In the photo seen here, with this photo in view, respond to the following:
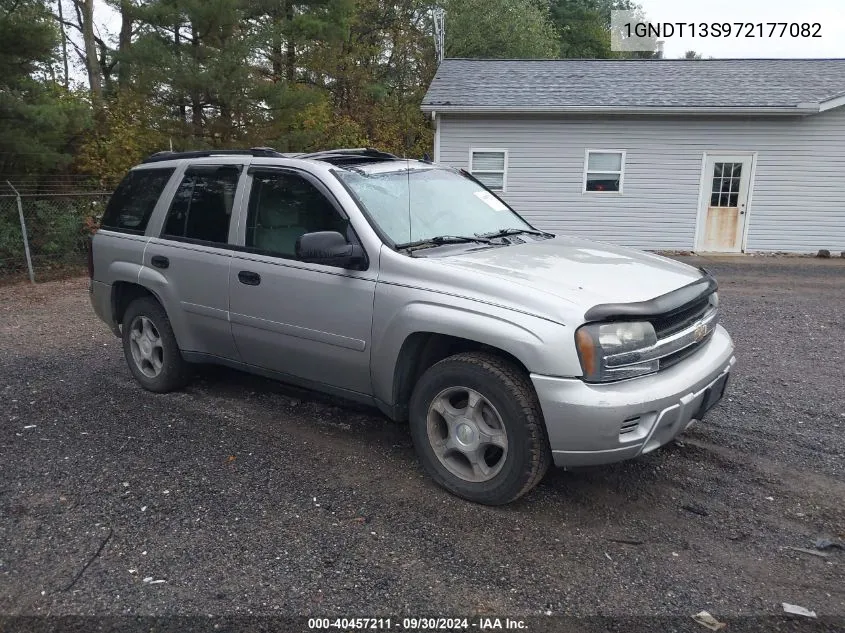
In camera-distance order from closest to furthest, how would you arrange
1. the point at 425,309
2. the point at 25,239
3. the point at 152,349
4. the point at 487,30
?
the point at 425,309
the point at 152,349
the point at 25,239
the point at 487,30

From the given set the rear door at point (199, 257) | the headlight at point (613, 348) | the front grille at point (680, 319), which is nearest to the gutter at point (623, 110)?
the rear door at point (199, 257)

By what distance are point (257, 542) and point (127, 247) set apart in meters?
3.05

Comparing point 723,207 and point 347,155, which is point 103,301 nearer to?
point 347,155

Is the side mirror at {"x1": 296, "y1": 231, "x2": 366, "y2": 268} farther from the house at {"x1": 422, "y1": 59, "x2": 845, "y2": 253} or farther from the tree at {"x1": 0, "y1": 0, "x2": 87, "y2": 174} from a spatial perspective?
the house at {"x1": 422, "y1": 59, "x2": 845, "y2": 253}

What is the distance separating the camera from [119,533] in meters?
3.40

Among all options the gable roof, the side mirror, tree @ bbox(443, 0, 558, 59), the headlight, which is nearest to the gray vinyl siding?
the gable roof

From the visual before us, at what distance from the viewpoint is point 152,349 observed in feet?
17.7

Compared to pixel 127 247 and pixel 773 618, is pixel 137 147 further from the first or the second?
pixel 773 618

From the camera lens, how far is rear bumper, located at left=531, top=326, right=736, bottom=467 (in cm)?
319

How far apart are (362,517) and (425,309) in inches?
45.0

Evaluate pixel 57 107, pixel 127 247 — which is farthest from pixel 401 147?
pixel 127 247

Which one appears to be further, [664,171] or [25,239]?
[664,171]

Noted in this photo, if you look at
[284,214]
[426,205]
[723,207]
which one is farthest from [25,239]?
[723,207]

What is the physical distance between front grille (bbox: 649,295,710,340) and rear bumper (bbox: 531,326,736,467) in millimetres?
223
